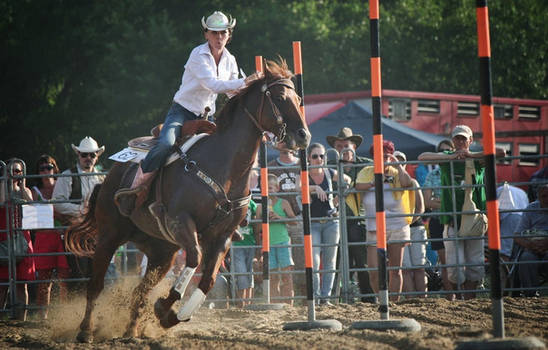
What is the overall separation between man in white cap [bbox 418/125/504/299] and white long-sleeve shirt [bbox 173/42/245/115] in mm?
3372

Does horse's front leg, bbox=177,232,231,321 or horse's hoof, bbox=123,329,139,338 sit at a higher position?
horse's front leg, bbox=177,232,231,321

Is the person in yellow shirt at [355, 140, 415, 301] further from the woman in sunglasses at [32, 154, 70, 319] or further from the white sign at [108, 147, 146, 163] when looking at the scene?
the woman in sunglasses at [32, 154, 70, 319]

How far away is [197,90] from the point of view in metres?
8.44

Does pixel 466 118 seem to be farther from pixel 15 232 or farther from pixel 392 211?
pixel 15 232

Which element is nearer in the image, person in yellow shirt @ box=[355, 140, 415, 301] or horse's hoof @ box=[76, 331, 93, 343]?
horse's hoof @ box=[76, 331, 93, 343]

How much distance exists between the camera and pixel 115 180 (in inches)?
354

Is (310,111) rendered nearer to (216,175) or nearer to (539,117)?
(539,117)

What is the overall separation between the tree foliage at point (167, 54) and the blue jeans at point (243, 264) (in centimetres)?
1831

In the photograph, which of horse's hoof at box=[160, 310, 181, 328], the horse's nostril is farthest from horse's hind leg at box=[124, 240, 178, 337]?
the horse's nostril

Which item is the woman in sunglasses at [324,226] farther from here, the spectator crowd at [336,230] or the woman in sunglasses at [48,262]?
the woman in sunglasses at [48,262]

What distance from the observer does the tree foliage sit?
31.2m

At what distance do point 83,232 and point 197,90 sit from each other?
7.51ft

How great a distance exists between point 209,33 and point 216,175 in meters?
1.50

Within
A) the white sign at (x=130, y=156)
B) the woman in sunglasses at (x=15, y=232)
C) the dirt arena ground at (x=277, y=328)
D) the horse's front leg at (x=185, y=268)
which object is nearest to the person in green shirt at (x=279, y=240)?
the dirt arena ground at (x=277, y=328)
